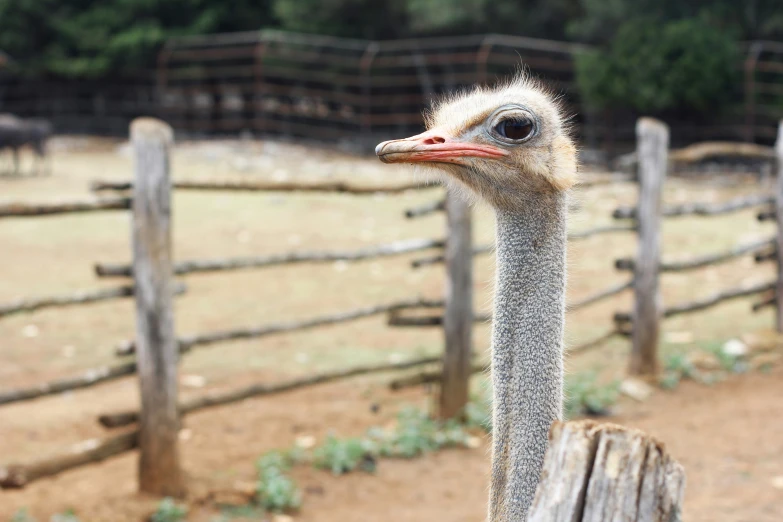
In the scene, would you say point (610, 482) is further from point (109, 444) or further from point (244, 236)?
point (244, 236)

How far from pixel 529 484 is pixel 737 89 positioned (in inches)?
568

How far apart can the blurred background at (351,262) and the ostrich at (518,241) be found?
0.66 feet

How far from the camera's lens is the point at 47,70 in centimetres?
2306

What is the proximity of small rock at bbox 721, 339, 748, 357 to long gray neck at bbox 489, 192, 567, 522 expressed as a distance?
449 cm

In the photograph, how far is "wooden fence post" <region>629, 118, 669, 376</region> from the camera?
18.0 ft

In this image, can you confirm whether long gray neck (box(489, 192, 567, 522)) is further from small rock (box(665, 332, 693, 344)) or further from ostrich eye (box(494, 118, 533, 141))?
small rock (box(665, 332, 693, 344))

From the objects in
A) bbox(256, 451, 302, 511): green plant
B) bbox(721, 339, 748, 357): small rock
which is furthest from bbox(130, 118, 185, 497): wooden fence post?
bbox(721, 339, 748, 357): small rock

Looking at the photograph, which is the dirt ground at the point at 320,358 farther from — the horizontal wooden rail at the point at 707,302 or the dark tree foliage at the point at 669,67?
the dark tree foliage at the point at 669,67

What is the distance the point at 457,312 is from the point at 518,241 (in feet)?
10.1

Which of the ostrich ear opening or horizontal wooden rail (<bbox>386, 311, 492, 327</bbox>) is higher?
the ostrich ear opening

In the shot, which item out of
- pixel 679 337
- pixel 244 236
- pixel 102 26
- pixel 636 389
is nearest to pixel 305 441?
pixel 636 389

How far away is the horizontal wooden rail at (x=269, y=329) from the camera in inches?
161

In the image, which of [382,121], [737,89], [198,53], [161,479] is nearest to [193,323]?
[161,479]

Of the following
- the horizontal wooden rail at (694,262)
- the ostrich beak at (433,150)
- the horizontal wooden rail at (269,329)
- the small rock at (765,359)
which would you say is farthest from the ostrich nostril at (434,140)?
the small rock at (765,359)
